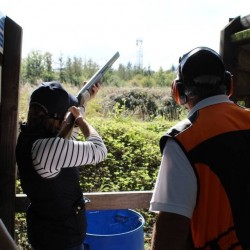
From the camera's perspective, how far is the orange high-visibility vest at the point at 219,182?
112 cm

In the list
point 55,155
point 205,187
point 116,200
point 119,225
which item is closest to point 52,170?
point 55,155

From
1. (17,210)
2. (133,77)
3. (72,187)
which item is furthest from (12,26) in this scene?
(133,77)

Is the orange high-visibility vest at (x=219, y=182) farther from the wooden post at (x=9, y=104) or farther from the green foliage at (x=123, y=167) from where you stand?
the green foliage at (x=123, y=167)

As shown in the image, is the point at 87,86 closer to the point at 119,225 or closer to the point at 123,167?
the point at 119,225

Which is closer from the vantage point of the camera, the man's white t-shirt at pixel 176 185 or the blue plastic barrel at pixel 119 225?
the man's white t-shirt at pixel 176 185

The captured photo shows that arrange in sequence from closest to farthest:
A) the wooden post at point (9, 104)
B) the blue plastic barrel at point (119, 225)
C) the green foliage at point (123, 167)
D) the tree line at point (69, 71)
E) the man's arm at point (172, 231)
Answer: the man's arm at point (172, 231)
the wooden post at point (9, 104)
the blue plastic barrel at point (119, 225)
the green foliage at point (123, 167)
the tree line at point (69, 71)

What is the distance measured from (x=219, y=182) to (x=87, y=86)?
158 cm

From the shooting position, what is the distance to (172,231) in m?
1.11

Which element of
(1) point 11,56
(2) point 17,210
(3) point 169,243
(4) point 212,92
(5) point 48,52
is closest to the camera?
(3) point 169,243

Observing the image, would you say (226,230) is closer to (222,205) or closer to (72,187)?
(222,205)

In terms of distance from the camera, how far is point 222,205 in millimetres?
1126

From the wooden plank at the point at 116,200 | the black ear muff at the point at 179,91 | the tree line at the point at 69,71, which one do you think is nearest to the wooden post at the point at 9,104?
the wooden plank at the point at 116,200

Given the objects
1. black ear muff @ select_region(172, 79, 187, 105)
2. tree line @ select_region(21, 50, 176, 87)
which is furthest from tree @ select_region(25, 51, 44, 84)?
black ear muff @ select_region(172, 79, 187, 105)

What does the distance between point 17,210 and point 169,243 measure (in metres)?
1.39
